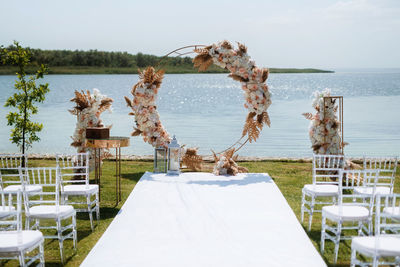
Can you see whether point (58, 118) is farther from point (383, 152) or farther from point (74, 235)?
point (74, 235)

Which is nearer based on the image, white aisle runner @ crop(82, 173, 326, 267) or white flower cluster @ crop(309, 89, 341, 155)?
white aisle runner @ crop(82, 173, 326, 267)

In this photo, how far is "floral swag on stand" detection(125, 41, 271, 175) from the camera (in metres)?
9.45

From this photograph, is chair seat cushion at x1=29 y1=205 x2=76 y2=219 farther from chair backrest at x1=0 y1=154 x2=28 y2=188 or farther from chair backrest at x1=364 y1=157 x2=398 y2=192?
chair backrest at x1=364 y1=157 x2=398 y2=192

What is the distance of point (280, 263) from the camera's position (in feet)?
15.9

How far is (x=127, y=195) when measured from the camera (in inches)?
317

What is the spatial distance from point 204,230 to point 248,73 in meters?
4.49

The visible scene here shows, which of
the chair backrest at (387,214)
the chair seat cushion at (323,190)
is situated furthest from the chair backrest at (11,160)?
the chair backrest at (387,214)

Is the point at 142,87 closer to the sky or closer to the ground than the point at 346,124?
closer to the sky

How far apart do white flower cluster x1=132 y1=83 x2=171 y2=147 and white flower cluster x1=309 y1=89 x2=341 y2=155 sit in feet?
10.2

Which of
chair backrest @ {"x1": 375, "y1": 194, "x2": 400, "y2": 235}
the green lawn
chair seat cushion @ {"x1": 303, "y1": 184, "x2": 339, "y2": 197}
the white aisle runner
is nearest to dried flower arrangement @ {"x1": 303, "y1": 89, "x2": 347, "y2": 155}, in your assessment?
the green lawn

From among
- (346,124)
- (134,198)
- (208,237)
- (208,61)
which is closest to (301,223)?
(208,237)

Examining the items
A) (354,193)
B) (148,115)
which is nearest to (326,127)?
(354,193)

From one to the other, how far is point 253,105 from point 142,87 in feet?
7.77

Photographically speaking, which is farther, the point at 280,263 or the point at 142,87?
the point at 142,87
